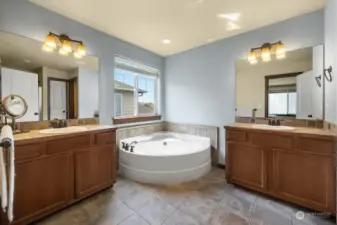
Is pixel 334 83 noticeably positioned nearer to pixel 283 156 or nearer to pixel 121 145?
pixel 283 156

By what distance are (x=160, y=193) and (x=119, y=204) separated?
21.3 inches

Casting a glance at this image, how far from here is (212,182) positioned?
263cm

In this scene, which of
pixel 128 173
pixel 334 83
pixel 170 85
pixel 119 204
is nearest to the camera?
pixel 334 83

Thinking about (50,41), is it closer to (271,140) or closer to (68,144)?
(68,144)

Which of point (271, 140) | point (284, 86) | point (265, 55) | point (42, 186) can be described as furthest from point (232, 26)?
point (42, 186)

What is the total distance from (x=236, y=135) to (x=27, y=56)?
2900mm

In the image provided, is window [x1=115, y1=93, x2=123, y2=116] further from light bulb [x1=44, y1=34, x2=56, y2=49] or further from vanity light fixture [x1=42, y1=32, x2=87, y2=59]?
light bulb [x1=44, y1=34, x2=56, y2=49]

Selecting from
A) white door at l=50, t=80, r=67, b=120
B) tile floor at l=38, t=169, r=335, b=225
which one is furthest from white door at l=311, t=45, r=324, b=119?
white door at l=50, t=80, r=67, b=120

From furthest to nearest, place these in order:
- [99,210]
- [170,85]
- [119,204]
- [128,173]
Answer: [170,85]
[128,173]
[119,204]
[99,210]

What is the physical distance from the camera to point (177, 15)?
2363 mm

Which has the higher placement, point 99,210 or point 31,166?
point 31,166

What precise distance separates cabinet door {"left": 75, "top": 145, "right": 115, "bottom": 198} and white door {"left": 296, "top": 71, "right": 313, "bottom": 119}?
273 cm

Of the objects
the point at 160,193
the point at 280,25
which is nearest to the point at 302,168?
the point at 160,193

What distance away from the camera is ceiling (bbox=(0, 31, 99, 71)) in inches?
76.5
